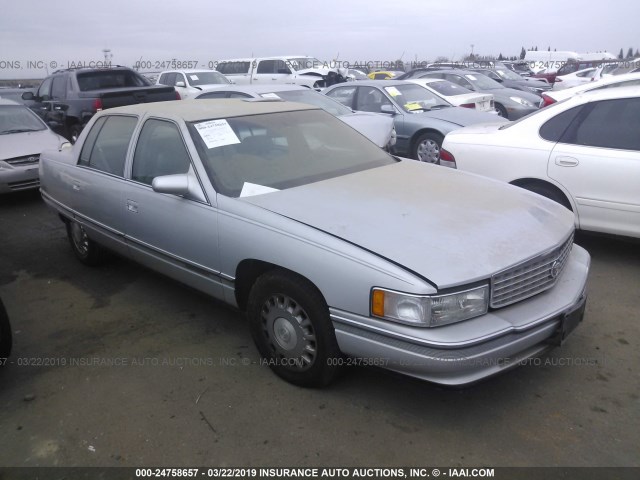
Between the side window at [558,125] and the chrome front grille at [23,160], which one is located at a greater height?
the side window at [558,125]

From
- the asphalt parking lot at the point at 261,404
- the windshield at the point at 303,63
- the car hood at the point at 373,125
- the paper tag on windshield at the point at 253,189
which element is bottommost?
the asphalt parking lot at the point at 261,404

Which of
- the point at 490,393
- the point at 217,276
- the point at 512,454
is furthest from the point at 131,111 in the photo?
the point at 512,454

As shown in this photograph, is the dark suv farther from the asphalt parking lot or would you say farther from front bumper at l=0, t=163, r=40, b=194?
the asphalt parking lot

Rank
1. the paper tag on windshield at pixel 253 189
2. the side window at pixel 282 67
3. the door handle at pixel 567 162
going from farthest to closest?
the side window at pixel 282 67
the door handle at pixel 567 162
the paper tag on windshield at pixel 253 189

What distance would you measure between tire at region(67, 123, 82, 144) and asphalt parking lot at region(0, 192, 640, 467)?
692 centimetres

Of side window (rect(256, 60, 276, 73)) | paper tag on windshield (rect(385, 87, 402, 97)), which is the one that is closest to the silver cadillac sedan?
paper tag on windshield (rect(385, 87, 402, 97))

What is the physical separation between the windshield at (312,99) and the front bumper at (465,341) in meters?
5.81

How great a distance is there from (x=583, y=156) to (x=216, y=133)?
120 inches

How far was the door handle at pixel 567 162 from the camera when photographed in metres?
4.53

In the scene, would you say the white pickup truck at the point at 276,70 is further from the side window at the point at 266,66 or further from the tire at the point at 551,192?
the tire at the point at 551,192

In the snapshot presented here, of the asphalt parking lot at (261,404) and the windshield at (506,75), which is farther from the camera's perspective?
the windshield at (506,75)

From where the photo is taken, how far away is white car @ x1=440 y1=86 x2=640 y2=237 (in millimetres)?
4301

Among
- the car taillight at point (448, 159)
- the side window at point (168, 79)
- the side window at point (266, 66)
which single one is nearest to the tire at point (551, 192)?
the car taillight at point (448, 159)

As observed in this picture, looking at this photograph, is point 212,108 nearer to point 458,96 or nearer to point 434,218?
point 434,218
